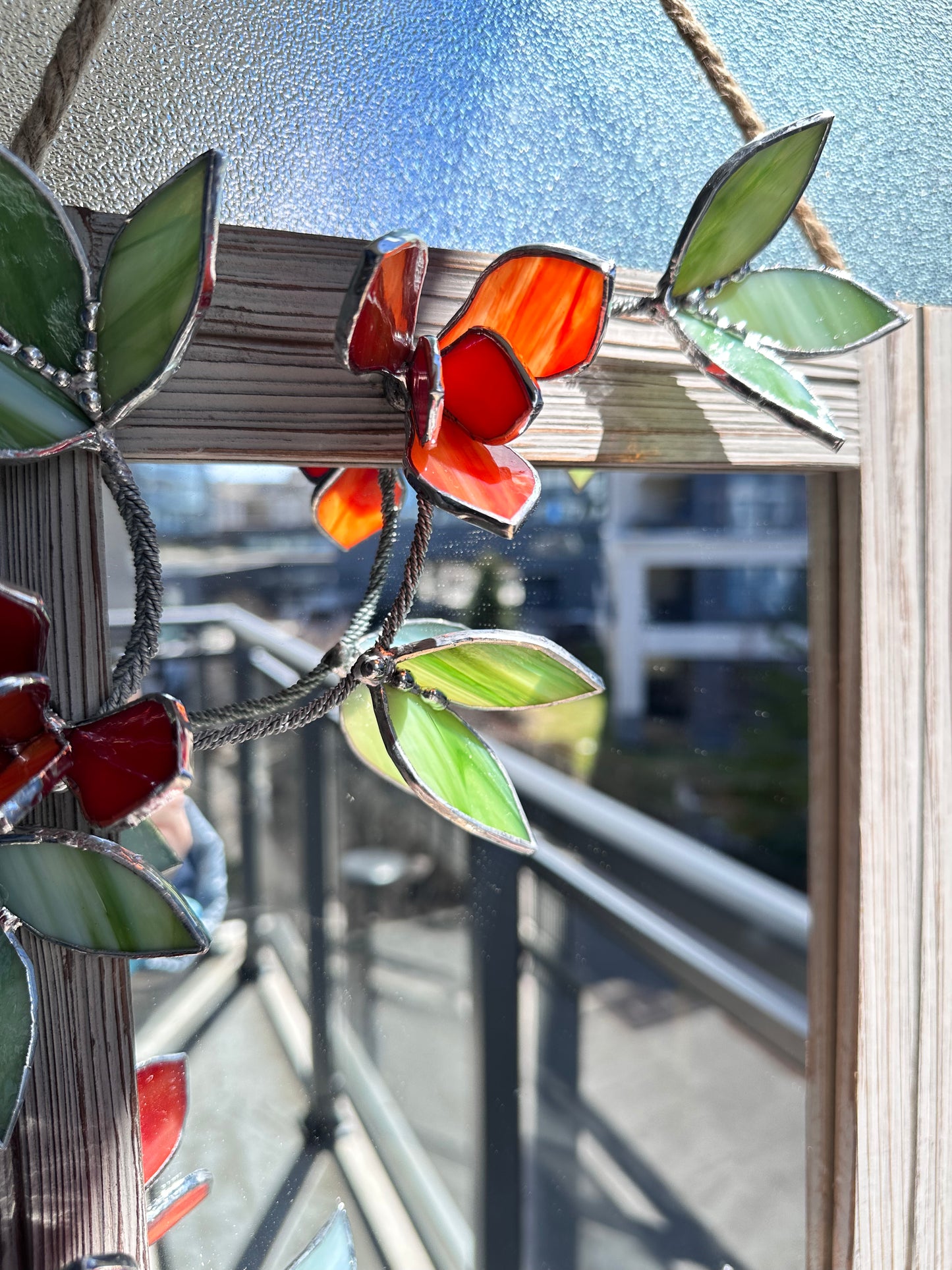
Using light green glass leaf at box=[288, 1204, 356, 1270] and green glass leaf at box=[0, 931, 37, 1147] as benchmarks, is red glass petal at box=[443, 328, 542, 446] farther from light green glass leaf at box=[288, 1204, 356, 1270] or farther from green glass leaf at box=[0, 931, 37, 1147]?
light green glass leaf at box=[288, 1204, 356, 1270]

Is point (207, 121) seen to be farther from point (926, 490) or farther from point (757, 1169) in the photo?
point (757, 1169)

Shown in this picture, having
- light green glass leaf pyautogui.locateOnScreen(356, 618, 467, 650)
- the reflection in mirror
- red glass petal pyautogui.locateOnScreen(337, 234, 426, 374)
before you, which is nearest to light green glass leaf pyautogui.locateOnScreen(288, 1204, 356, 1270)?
the reflection in mirror

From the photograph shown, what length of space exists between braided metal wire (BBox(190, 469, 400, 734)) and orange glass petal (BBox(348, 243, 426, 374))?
0.09 m

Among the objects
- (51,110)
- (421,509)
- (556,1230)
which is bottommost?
(556,1230)

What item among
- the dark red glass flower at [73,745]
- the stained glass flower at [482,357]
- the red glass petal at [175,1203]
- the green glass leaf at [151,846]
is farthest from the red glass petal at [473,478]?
the red glass petal at [175,1203]

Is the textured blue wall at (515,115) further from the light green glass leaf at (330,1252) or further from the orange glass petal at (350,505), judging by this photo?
the light green glass leaf at (330,1252)

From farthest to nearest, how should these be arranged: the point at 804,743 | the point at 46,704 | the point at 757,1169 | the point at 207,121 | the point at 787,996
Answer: the point at 787,996
the point at 757,1169
the point at 804,743
the point at 207,121
the point at 46,704

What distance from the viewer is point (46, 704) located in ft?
0.83

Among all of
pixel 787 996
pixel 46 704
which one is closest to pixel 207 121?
pixel 46 704

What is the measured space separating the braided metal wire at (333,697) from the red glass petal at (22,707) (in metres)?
0.05

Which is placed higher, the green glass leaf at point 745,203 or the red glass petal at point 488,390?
the green glass leaf at point 745,203

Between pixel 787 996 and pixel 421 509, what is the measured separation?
1.15 metres

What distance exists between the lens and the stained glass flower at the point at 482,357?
246mm

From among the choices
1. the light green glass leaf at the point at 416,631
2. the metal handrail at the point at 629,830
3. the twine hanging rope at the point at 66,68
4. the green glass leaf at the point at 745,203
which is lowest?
the metal handrail at the point at 629,830
